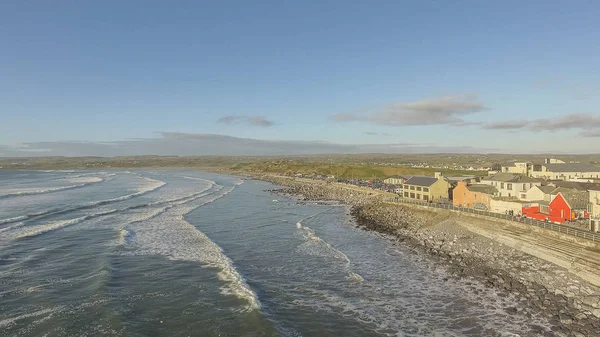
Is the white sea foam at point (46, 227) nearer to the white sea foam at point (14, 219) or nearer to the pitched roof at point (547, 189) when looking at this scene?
the white sea foam at point (14, 219)

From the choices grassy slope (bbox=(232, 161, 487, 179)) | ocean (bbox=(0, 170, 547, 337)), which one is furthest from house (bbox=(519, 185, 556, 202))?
grassy slope (bbox=(232, 161, 487, 179))

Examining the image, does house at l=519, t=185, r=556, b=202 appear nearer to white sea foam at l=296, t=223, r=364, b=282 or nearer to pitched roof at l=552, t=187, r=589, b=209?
pitched roof at l=552, t=187, r=589, b=209

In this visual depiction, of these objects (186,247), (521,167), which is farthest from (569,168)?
(186,247)

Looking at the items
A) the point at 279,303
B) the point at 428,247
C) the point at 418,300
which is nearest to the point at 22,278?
the point at 279,303

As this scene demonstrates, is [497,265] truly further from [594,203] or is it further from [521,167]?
[521,167]

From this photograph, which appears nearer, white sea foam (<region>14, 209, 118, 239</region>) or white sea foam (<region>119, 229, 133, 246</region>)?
white sea foam (<region>119, 229, 133, 246</region>)

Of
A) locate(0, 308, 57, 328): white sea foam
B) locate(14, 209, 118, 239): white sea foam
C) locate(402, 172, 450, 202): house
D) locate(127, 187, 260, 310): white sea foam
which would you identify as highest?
locate(402, 172, 450, 202): house
